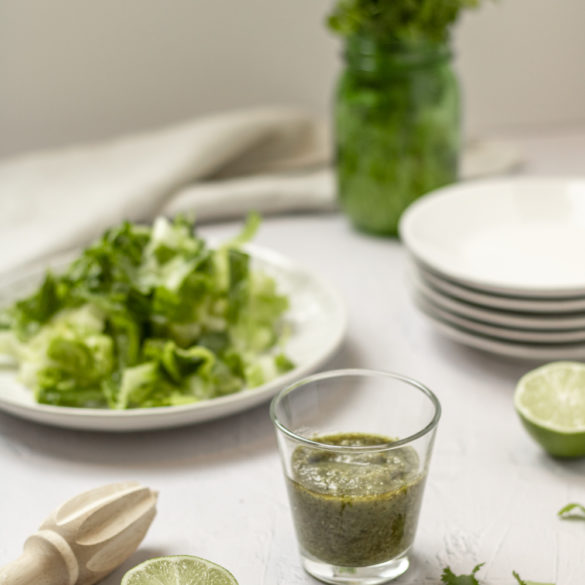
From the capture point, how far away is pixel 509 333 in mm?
1216

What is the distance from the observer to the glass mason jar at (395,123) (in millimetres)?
1616

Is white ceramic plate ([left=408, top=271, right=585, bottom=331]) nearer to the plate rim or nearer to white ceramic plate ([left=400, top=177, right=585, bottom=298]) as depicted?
the plate rim

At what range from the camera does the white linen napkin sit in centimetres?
175

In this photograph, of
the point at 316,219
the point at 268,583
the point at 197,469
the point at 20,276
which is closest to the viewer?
the point at 268,583

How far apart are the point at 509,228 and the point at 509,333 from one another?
0.40m

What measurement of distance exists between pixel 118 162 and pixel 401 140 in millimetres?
661

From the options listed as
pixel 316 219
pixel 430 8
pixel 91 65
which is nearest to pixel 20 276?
pixel 316 219

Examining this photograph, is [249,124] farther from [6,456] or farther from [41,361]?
[6,456]

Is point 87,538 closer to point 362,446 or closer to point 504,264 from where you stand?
point 362,446

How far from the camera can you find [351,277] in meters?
1.60

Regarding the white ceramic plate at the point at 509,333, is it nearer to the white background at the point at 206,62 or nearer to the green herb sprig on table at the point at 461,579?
the green herb sprig on table at the point at 461,579

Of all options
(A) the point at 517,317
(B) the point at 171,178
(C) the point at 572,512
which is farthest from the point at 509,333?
(B) the point at 171,178

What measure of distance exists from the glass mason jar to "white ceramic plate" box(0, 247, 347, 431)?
289 mm

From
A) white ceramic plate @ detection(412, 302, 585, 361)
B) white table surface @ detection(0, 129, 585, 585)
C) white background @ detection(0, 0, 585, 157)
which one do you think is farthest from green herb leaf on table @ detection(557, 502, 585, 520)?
white background @ detection(0, 0, 585, 157)
